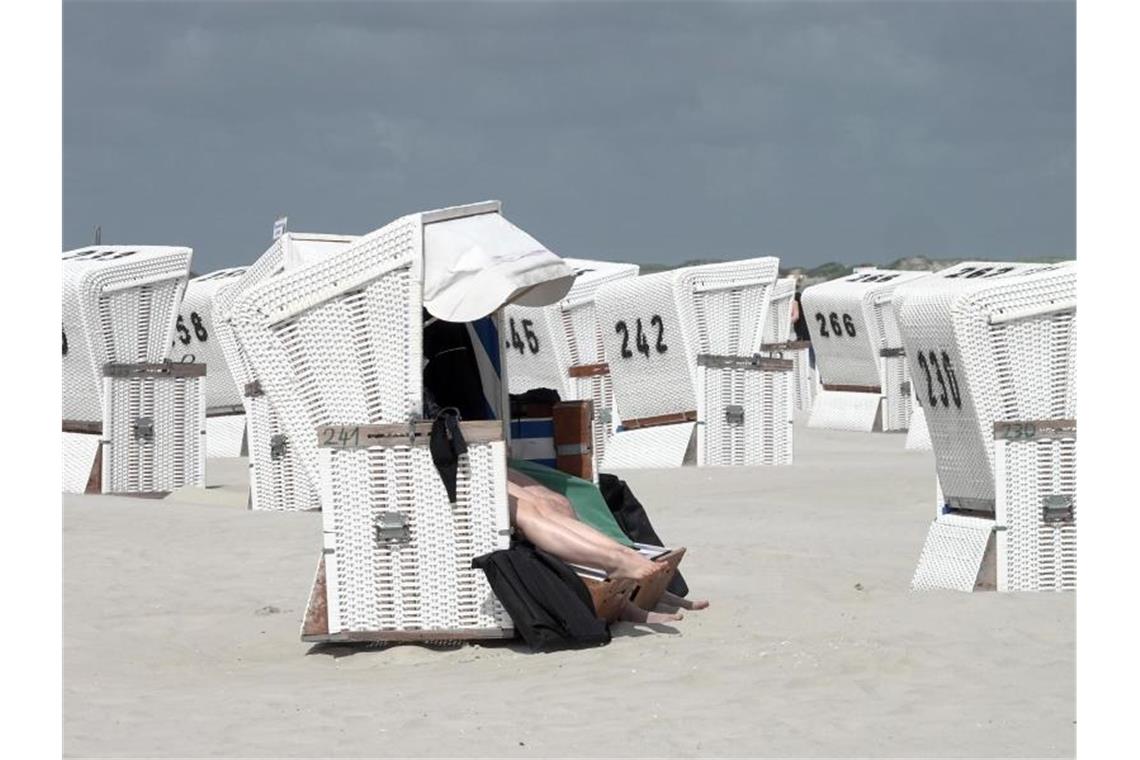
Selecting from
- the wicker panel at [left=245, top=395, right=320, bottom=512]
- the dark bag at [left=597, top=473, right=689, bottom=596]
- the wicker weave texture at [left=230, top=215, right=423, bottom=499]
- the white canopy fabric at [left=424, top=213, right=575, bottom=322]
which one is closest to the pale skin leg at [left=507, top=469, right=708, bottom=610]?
the wicker weave texture at [left=230, top=215, right=423, bottom=499]

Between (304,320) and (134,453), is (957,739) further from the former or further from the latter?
(134,453)

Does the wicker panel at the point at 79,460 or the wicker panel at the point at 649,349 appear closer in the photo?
the wicker panel at the point at 79,460

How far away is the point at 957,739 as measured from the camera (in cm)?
567

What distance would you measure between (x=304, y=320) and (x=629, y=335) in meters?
10.4

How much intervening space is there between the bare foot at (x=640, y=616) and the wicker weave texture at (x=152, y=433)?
22.6 ft

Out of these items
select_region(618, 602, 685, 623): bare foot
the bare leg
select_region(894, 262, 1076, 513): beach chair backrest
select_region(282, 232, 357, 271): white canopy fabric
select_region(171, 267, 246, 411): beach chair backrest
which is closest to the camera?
the bare leg

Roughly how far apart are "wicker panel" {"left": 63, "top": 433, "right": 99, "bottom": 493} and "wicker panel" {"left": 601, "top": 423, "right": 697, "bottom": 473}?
16.2 feet

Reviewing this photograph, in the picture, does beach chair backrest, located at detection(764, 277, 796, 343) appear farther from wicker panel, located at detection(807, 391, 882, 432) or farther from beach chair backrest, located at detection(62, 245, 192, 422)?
beach chair backrest, located at detection(62, 245, 192, 422)

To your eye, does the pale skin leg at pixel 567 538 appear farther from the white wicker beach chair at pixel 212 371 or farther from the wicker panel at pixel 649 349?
the white wicker beach chair at pixel 212 371

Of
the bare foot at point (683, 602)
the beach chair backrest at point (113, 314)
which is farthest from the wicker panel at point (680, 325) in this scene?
the bare foot at point (683, 602)

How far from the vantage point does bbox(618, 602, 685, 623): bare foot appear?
7.85 meters

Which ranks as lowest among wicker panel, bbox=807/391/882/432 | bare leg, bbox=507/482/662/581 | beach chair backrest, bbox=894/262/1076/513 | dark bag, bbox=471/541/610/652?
dark bag, bbox=471/541/610/652

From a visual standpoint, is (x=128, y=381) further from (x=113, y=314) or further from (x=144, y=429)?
(x=113, y=314)

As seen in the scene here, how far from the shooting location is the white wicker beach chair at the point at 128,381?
1409 cm
